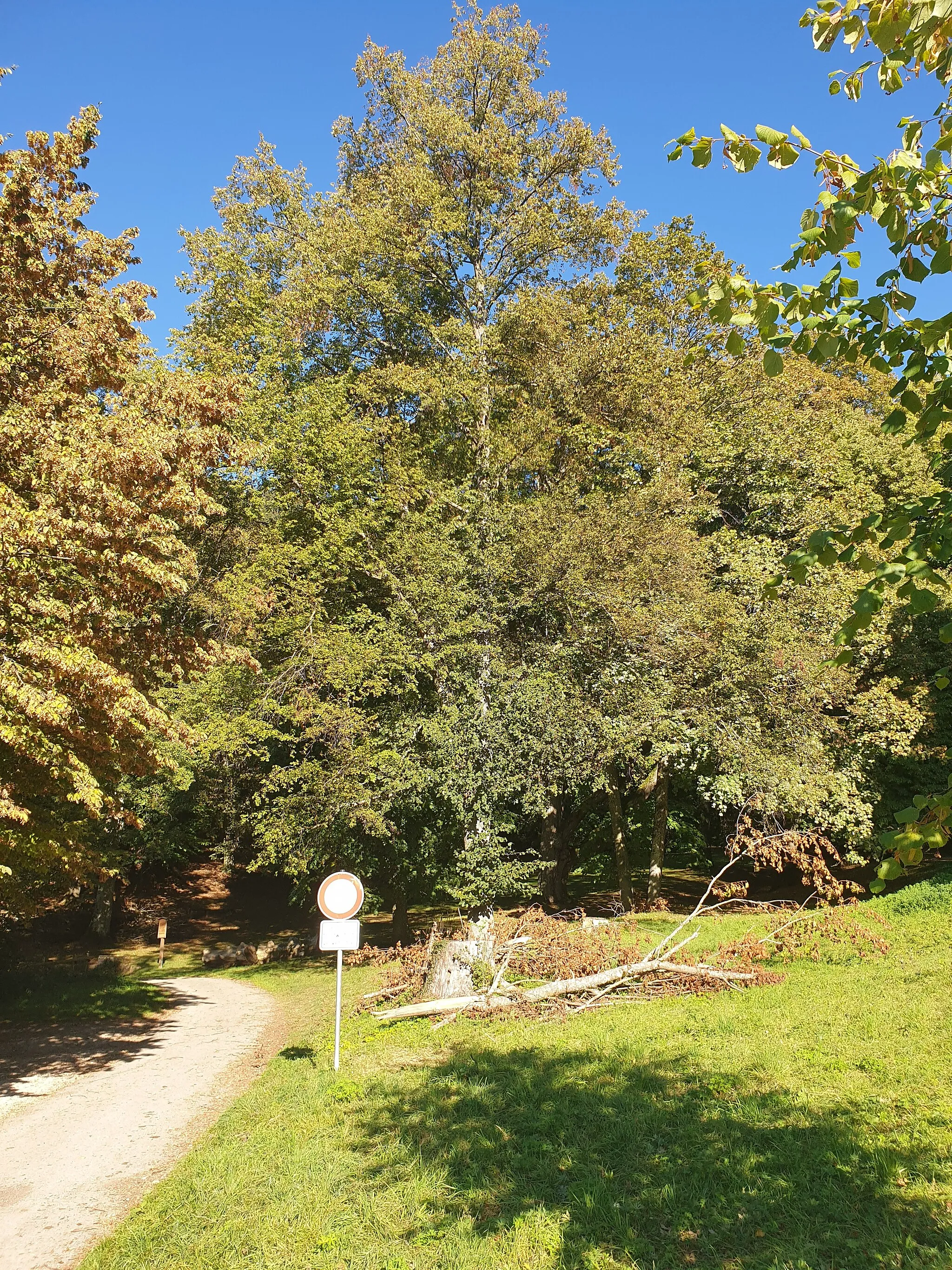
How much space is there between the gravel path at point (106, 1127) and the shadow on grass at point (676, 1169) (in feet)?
6.47

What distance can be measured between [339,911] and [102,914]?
59.2 feet

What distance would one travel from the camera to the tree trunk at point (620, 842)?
19984 mm

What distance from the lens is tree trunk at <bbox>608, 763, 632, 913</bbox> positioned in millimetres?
19984

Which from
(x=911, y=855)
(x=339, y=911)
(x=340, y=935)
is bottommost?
(x=340, y=935)

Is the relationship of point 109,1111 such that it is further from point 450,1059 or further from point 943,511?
point 943,511

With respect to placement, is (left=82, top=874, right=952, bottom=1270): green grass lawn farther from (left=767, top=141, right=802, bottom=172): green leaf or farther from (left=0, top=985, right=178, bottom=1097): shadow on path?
(left=767, top=141, right=802, bottom=172): green leaf

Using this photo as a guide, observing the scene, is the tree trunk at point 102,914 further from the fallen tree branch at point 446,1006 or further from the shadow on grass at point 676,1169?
the shadow on grass at point 676,1169

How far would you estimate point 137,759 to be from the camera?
30.2ft

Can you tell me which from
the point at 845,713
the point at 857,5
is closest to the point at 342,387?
the point at 845,713

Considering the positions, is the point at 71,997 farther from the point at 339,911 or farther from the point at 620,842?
the point at 620,842

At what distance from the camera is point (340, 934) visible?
347 inches

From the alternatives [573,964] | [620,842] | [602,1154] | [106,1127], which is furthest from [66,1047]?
[620,842]

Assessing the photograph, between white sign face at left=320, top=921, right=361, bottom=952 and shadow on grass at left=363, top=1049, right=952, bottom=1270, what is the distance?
186cm

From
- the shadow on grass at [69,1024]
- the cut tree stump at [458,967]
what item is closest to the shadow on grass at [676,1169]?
the cut tree stump at [458,967]
